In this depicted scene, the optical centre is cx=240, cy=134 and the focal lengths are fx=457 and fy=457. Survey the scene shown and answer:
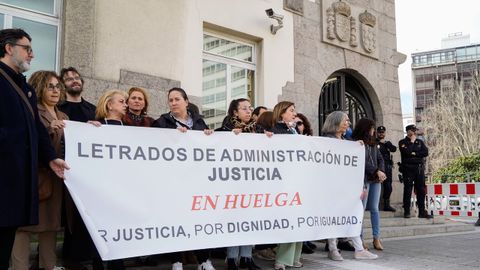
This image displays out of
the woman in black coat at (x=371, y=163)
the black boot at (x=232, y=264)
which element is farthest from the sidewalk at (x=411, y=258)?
the woman in black coat at (x=371, y=163)

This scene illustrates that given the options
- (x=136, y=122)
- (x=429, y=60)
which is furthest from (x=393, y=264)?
(x=429, y=60)

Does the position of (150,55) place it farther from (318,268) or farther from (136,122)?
(318,268)

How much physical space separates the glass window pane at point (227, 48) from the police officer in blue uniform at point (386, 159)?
2923mm

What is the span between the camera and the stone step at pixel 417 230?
7.59 metres

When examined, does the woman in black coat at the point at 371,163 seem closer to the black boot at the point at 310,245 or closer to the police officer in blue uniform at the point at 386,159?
the black boot at the point at 310,245

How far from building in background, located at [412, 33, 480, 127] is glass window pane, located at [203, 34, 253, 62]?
201 ft

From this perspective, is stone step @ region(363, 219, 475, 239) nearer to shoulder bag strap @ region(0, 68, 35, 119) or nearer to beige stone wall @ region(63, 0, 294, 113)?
beige stone wall @ region(63, 0, 294, 113)

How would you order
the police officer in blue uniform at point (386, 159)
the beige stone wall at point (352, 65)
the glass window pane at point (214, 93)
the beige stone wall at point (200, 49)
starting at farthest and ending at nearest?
the beige stone wall at point (352, 65)
the police officer in blue uniform at point (386, 159)
the glass window pane at point (214, 93)
the beige stone wall at point (200, 49)

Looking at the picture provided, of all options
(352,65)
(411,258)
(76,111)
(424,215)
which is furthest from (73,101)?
(424,215)

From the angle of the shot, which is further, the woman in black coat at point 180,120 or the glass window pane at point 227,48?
the glass window pane at point 227,48

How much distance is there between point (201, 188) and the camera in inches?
169

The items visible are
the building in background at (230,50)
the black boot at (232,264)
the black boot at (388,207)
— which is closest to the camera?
the black boot at (232,264)

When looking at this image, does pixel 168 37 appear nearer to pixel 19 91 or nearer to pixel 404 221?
pixel 19 91

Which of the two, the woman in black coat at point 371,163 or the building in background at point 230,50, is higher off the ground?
the building in background at point 230,50
